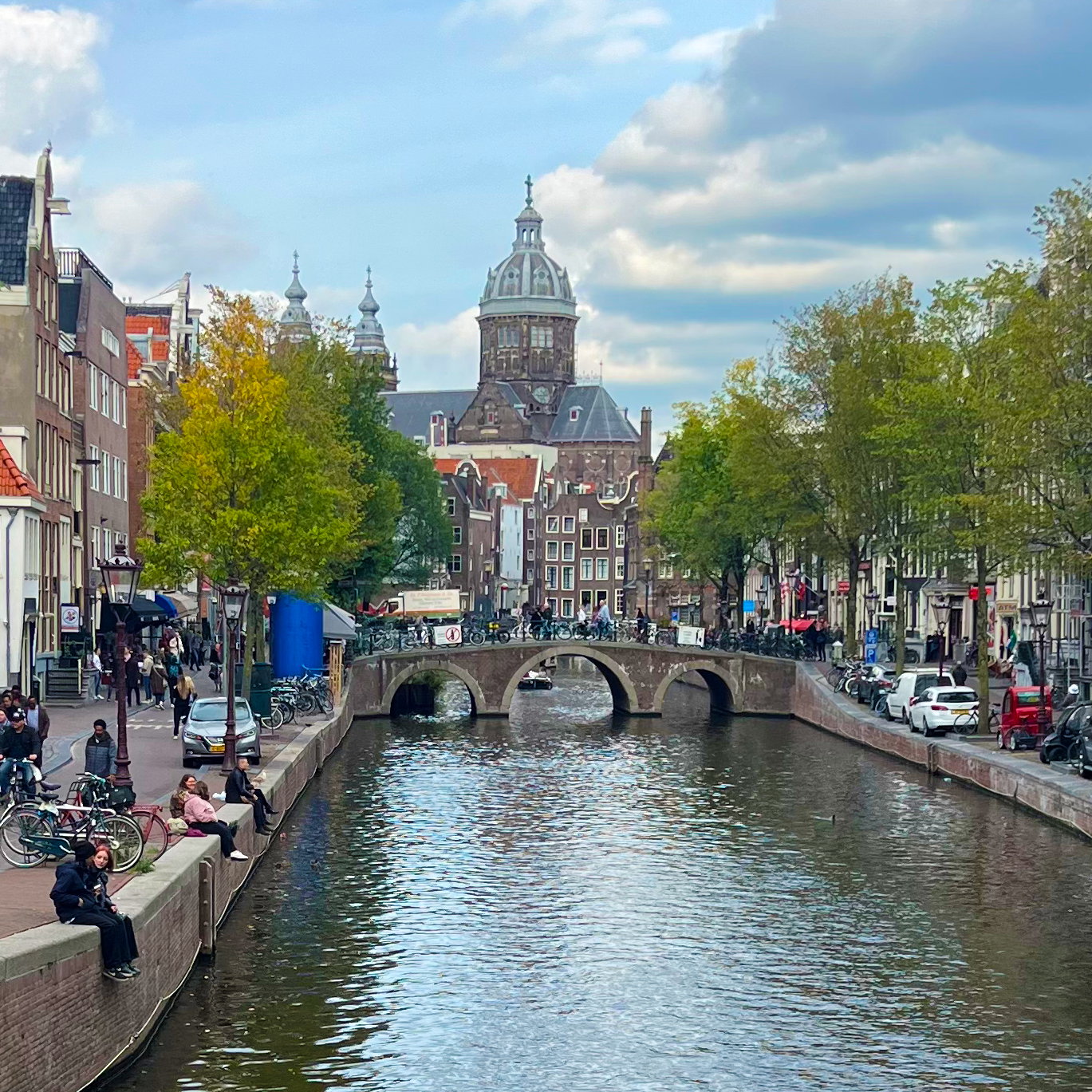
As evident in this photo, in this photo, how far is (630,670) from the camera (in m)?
84.2

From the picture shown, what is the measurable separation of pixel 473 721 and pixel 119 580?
4151cm

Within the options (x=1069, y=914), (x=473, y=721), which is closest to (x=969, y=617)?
(x=473, y=721)

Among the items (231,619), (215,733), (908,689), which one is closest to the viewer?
(215,733)

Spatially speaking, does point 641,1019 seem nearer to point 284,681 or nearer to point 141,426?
point 284,681

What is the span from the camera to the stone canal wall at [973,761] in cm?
4259

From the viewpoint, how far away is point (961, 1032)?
2600 centimetres

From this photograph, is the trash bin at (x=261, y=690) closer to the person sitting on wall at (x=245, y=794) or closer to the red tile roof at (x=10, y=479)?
the red tile roof at (x=10, y=479)

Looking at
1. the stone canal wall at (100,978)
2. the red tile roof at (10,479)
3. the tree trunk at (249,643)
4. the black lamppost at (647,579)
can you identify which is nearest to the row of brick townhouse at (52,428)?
the red tile roof at (10,479)

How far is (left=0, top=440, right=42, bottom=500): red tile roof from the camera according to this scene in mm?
56344

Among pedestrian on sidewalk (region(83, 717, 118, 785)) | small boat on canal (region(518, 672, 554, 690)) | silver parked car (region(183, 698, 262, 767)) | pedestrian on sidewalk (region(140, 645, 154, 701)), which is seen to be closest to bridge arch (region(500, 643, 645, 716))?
small boat on canal (region(518, 672, 554, 690))

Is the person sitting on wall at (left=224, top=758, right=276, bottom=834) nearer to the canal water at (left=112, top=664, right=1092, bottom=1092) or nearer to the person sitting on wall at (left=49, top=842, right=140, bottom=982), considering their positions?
the canal water at (left=112, top=664, right=1092, bottom=1092)

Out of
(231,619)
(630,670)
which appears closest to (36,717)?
(231,619)

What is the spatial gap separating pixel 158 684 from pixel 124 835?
34.6 m

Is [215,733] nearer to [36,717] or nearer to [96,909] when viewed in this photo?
[36,717]
